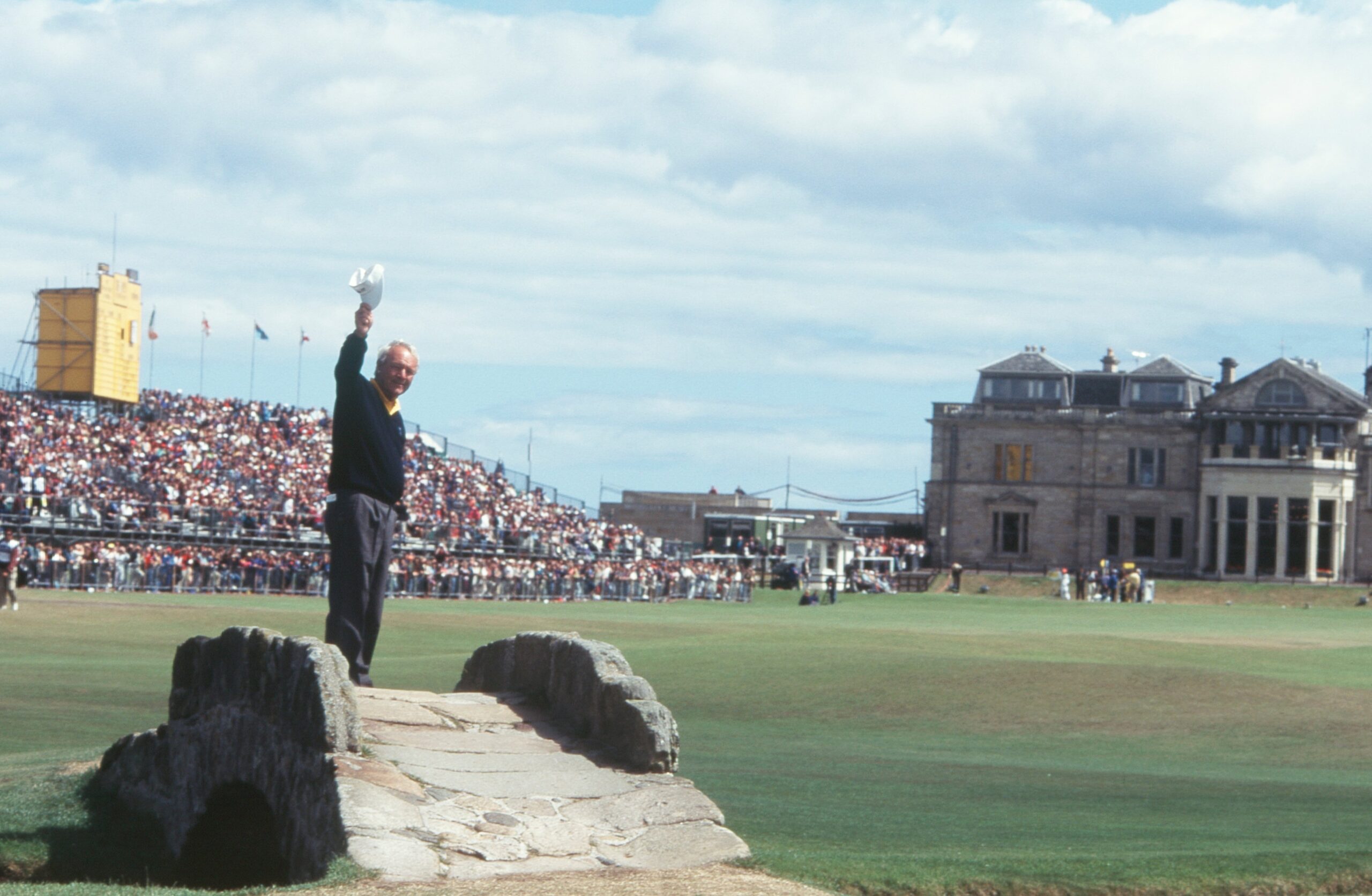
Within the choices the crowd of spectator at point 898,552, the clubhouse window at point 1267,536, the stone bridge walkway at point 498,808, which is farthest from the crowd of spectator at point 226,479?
the stone bridge walkway at point 498,808

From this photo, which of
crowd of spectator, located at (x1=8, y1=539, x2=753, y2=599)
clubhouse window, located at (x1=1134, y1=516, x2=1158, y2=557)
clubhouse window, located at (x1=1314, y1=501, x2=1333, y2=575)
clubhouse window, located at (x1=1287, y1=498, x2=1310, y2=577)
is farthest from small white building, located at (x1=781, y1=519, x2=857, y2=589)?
clubhouse window, located at (x1=1314, y1=501, x2=1333, y2=575)

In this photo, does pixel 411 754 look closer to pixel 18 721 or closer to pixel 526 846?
pixel 526 846

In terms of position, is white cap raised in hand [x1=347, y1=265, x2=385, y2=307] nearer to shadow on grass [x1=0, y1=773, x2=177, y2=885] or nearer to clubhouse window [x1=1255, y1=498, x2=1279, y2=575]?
shadow on grass [x1=0, y1=773, x2=177, y2=885]

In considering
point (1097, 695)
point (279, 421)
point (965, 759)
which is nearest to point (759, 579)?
point (279, 421)

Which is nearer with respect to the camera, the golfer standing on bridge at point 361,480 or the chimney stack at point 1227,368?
the golfer standing on bridge at point 361,480

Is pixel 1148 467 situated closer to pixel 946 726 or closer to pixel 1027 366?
pixel 1027 366

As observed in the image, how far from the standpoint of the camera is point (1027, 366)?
86.3 m

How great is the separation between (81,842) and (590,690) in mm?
3711

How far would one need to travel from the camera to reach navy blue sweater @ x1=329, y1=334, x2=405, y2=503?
10195 mm

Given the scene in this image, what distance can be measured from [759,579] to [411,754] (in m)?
61.2

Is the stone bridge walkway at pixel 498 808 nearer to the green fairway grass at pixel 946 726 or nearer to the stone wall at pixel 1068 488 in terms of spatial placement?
the green fairway grass at pixel 946 726

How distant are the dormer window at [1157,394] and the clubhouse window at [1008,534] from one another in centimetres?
883

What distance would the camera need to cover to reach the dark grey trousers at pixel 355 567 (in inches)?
401

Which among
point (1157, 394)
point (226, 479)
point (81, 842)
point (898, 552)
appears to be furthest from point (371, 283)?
point (1157, 394)
